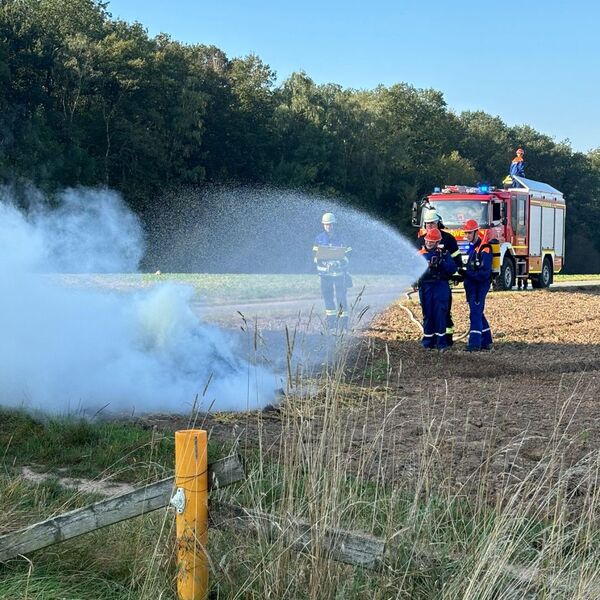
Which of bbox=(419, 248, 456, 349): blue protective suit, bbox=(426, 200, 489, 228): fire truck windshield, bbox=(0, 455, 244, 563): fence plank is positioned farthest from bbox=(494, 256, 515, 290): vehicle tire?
bbox=(0, 455, 244, 563): fence plank

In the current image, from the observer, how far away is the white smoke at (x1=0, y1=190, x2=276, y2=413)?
711 centimetres

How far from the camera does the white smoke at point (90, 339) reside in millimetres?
7109

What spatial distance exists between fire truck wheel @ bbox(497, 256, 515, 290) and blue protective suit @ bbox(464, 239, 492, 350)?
10509 millimetres

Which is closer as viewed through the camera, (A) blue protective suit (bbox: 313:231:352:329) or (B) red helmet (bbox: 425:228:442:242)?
(B) red helmet (bbox: 425:228:442:242)

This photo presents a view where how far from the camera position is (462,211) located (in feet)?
66.6

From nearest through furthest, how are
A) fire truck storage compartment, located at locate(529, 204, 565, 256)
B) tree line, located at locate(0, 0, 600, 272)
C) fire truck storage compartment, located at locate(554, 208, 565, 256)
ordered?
→ fire truck storage compartment, located at locate(529, 204, 565, 256), fire truck storage compartment, located at locate(554, 208, 565, 256), tree line, located at locate(0, 0, 600, 272)

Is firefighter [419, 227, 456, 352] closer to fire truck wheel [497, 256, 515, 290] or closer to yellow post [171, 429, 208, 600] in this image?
yellow post [171, 429, 208, 600]

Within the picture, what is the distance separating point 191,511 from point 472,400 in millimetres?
5109

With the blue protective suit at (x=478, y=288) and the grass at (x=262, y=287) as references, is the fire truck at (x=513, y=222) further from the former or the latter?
the blue protective suit at (x=478, y=288)

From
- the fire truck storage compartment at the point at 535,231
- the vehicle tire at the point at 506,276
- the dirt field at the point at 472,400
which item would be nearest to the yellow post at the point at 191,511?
the dirt field at the point at 472,400

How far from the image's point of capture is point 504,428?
21.8 ft

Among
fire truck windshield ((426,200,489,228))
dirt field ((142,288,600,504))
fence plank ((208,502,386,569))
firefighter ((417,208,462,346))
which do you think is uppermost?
fire truck windshield ((426,200,489,228))

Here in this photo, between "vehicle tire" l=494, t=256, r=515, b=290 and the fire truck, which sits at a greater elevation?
the fire truck

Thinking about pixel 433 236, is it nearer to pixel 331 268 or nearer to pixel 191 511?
pixel 331 268
